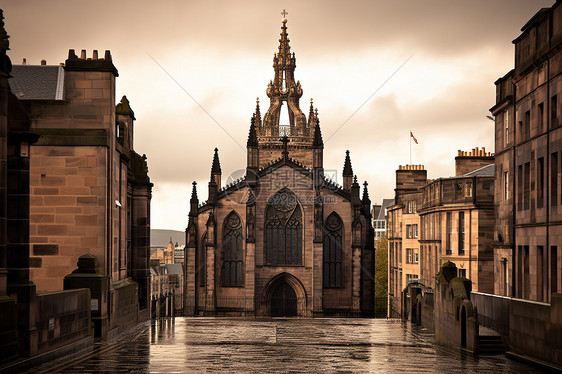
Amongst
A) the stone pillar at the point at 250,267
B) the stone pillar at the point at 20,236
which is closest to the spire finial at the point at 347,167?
the stone pillar at the point at 250,267

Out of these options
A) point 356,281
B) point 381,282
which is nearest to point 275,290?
point 356,281

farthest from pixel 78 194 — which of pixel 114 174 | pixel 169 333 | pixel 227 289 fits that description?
pixel 227 289

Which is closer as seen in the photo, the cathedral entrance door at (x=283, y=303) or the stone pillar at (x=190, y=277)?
the cathedral entrance door at (x=283, y=303)

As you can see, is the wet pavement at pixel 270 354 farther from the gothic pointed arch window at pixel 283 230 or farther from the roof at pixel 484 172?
the gothic pointed arch window at pixel 283 230

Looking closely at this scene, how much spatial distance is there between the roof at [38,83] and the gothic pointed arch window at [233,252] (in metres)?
33.8

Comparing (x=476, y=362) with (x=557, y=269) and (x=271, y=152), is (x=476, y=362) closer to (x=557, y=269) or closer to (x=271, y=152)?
(x=557, y=269)

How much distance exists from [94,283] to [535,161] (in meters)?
13.7

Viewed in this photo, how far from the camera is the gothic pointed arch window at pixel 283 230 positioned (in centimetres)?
5888

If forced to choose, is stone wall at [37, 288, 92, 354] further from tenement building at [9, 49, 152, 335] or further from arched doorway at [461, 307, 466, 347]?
arched doorway at [461, 307, 466, 347]

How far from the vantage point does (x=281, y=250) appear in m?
59.0

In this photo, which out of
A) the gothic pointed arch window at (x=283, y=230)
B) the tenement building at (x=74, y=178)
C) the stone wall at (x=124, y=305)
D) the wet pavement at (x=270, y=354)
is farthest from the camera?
the gothic pointed arch window at (x=283, y=230)

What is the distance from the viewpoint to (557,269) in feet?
71.0

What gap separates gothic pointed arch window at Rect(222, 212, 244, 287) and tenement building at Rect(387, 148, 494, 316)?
1242 cm

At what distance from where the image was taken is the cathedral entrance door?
58.8m
